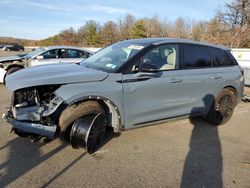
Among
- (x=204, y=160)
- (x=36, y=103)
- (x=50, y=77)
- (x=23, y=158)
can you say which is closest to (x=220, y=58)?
(x=204, y=160)

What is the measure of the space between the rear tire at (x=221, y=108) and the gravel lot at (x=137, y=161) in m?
0.54

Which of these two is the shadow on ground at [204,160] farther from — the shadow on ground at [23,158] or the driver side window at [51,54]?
the driver side window at [51,54]

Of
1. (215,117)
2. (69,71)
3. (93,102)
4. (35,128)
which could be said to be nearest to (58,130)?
(35,128)

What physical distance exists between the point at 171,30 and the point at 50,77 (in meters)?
72.9

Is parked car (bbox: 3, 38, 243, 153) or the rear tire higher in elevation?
parked car (bbox: 3, 38, 243, 153)

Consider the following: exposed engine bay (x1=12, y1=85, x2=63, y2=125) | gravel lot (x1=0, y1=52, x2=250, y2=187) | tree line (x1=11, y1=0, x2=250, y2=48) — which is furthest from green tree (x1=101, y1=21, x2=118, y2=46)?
exposed engine bay (x1=12, y1=85, x2=63, y2=125)

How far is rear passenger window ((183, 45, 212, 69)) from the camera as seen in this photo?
203 inches

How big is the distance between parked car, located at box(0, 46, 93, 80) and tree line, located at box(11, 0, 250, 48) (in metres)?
34.0

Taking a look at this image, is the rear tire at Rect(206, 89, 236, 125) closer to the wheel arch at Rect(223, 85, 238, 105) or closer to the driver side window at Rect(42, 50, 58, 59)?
the wheel arch at Rect(223, 85, 238, 105)

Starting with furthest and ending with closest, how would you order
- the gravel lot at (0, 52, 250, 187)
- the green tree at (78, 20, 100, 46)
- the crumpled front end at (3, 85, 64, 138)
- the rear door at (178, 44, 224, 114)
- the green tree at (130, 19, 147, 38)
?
the green tree at (78, 20, 100, 46) < the green tree at (130, 19, 147, 38) < the rear door at (178, 44, 224, 114) < the crumpled front end at (3, 85, 64, 138) < the gravel lot at (0, 52, 250, 187)

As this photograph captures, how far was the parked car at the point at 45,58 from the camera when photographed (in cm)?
1018

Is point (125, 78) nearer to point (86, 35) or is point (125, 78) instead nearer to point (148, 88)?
point (148, 88)

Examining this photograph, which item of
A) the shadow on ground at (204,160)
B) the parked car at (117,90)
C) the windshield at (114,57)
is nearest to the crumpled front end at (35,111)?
the parked car at (117,90)

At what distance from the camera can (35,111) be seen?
410 centimetres
